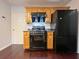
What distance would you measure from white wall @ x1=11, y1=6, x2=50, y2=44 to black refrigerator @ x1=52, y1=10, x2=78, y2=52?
3.24 metres

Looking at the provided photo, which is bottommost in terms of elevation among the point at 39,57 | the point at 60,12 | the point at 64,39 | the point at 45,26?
the point at 39,57

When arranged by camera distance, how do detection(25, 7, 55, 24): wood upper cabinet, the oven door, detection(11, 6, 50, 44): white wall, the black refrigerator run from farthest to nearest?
detection(11, 6, 50, 44): white wall
detection(25, 7, 55, 24): wood upper cabinet
the oven door
the black refrigerator

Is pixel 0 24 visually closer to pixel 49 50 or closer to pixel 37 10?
pixel 37 10

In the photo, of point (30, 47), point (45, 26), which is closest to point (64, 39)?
point (30, 47)

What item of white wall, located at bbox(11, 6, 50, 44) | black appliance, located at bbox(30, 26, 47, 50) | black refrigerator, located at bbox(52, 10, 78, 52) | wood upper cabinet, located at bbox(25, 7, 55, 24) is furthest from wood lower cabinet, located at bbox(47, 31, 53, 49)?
white wall, located at bbox(11, 6, 50, 44)

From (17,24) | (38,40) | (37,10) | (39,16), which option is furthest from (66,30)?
(17,24)

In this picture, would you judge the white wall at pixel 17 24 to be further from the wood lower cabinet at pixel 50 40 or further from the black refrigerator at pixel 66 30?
the black refrigerator at pixel 66 30

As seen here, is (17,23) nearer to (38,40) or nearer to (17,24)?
(17,24)

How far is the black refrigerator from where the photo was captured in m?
6.59

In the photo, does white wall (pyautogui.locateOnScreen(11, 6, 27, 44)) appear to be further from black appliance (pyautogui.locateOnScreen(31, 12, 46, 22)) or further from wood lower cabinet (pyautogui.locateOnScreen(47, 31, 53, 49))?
wood lower cabinet (pyautogui.locateOnScreen(47, 31, 53, 49))

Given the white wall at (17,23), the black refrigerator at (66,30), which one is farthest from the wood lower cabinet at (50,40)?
the white wall at (17,23)

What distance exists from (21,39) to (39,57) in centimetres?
376

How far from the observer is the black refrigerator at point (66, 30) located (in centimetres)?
659

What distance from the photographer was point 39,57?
578 centimetres
